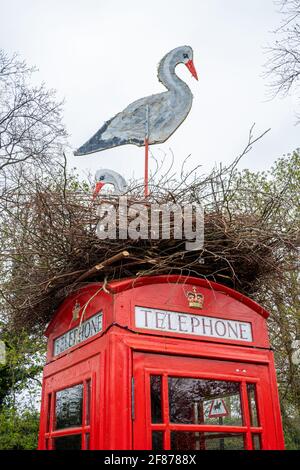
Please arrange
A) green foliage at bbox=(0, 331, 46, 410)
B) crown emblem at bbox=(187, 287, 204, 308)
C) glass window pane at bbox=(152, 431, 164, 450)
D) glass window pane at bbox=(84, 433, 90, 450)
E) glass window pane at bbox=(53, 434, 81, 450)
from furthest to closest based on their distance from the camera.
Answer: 1. green foliage at bbox=(0, 331, 46, 410)
2. crown emblem at bbox=(187, 287, 204, 308)
3. glass window pane at bbox=(53, 434, 81, 450)
4. glass window pane at bbox=(84, 433, 90, 450)
5. glass window pane at bbox=(152, 431, 164, 450)

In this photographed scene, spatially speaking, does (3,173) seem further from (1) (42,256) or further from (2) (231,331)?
(2) (231,331)

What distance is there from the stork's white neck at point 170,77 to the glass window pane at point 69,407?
3.31 metres

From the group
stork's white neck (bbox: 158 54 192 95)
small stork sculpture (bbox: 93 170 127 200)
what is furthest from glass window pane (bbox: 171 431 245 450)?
stork's white neck (bbox: 158 54 192 95)

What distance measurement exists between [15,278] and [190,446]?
234 cm

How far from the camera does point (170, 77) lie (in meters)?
5.18

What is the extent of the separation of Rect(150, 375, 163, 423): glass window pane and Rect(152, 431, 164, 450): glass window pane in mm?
73

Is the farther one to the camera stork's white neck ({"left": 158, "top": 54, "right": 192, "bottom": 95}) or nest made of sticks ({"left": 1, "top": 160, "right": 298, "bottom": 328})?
stork's white neck ({"left": 158, "top": 54, "right": 192, "bottom": 95})

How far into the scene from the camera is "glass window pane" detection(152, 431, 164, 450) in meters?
2.92

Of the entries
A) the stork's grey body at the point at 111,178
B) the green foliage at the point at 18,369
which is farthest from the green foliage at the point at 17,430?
the stork's grey body at the point at 111,178

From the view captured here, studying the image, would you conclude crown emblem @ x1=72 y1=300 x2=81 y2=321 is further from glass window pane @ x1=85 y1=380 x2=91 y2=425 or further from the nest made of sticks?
glass window pane @ x1=85 y1=380 x2=91 y2=425

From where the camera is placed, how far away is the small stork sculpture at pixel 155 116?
5.03 meters

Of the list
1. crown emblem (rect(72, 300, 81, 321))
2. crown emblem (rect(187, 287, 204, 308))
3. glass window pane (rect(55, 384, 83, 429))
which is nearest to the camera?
glass window pane (rect(55, 384, 83, 429))

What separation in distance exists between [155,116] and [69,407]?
10.3 feet

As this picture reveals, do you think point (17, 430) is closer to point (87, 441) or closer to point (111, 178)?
point (111, 178)
